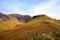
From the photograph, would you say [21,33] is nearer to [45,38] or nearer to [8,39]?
[8,39]

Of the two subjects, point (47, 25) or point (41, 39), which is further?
point (47, 25)

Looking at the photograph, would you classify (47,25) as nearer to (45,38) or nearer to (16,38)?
(16,38)

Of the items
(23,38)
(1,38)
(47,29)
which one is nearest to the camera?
(23,38)

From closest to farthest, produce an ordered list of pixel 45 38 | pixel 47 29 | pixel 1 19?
1. pixel 45 38
2. pixel 47 29
3. pixel 1 19

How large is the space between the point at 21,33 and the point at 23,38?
8.63ft

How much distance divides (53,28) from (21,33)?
6.75 metres

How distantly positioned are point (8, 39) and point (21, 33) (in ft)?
9.80

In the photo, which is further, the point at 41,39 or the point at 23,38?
the point at 23,38

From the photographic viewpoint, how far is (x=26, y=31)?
30.9 m

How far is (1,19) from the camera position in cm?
5731

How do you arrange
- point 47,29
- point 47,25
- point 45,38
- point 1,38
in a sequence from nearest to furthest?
point 45,38 → point 1,38 → point 47,29 → point 47,25

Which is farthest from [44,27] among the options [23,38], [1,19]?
[1,19]

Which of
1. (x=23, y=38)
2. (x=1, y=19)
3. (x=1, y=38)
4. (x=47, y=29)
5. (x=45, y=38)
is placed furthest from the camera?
(x=1, y=19)

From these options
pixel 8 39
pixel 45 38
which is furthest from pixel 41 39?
pixel 8 39
